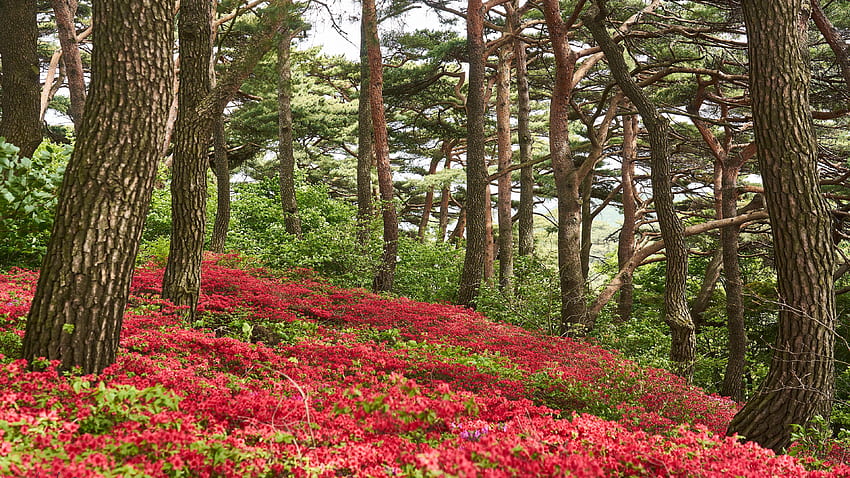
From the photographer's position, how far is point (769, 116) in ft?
14.4

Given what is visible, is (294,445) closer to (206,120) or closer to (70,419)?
(70,419)

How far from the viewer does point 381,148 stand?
12727mm

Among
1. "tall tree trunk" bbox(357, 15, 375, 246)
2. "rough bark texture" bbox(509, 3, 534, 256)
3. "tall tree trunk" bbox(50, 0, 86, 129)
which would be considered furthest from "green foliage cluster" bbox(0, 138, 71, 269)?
"rough bark texture" bbox(509, 3, 534, 256)

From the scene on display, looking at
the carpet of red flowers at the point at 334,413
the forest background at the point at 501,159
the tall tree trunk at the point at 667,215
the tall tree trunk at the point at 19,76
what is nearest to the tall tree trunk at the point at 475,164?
the forest background at the point at 501,159

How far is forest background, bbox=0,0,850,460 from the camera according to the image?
5.95m

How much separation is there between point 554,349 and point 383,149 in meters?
7.03

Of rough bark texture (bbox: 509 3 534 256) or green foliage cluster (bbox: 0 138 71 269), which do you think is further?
rough bark texture (bbox: 509 3 534 256)

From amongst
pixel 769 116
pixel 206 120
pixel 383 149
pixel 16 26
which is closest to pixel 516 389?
pixel 769 116

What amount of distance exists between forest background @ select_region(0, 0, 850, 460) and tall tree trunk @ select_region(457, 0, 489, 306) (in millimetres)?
41

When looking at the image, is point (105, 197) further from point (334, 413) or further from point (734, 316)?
point (734, 316)

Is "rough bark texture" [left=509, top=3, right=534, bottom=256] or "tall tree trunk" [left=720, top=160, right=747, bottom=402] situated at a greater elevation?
"rough bark texture" [left=509, top=3, right=534, bottom=256]

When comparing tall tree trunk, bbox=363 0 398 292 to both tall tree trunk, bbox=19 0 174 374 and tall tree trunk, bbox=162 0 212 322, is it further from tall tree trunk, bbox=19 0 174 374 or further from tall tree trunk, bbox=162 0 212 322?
tall tree trunk, bbox=19 0 174 374

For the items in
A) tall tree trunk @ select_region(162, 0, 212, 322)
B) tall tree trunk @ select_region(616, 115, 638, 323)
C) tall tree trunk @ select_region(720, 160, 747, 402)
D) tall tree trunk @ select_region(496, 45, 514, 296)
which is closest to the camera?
tall tree trunk @ select_region(162, 0, 212, 322)

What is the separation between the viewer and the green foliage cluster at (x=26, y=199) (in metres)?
6.48
